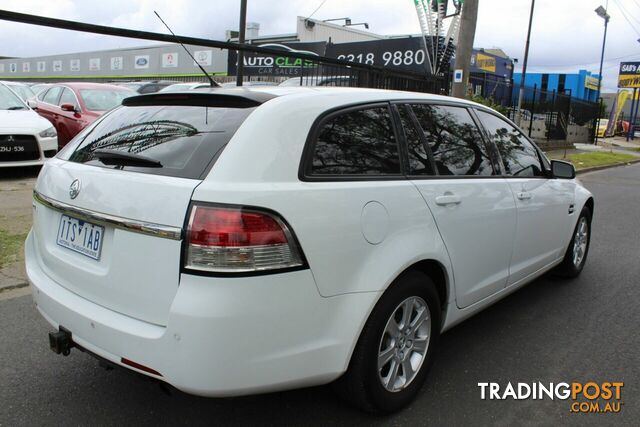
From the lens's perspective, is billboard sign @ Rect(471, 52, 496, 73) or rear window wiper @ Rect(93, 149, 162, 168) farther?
billboard sign @ Rect(471, 52, 496, 73)

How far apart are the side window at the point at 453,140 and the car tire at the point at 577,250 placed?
181 centimetres

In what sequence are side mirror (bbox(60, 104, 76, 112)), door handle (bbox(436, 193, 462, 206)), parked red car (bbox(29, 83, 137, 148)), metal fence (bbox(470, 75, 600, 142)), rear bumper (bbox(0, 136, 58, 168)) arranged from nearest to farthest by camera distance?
door handle (bbox(436, 193, 462, 206))
rear bumper (bbox(0, 136, 58, 168))
side mirror (bbox(60, 104, 76, 112))
parked red car (bbox(29, 83, 137, 148))
metal fence (bbox(470, 75, 600, 142))

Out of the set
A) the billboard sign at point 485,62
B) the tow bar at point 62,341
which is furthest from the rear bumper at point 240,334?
the billboard sign at point 485,62

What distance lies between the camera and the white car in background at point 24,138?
8019 mm

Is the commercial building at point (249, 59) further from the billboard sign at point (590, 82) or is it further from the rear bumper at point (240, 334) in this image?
the billboard sign at point (590, 82)

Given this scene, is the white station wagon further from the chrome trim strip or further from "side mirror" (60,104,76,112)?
"side mirror" (60,104,76,112)

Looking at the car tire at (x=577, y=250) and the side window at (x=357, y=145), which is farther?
the car tire at (x=577, y=250)

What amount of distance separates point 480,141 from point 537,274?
4.15ft

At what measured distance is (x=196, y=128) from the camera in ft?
7.99

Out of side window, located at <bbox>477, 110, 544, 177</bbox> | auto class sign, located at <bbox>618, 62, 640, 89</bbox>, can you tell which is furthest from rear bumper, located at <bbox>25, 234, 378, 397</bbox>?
auto class sign, located at <bbox>618, 62, 640, 89</bbox>

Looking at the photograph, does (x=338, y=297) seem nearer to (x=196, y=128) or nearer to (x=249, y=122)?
(x=249, y=122)

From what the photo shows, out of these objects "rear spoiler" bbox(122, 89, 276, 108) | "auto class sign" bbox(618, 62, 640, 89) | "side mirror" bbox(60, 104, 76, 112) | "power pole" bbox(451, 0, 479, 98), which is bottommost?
"side mirror" bbox(60, 104, 76, 112)

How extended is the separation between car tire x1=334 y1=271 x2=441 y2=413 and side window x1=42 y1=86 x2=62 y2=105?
1036 cm

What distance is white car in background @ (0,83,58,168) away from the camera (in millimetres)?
8019
